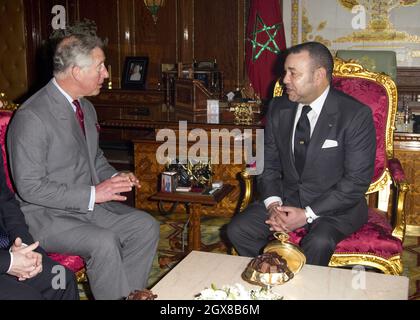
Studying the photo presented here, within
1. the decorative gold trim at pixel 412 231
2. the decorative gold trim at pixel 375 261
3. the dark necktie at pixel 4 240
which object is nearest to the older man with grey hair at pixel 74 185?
the dark necktie at pixel 4 240

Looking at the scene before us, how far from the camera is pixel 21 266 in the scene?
86.0 inches

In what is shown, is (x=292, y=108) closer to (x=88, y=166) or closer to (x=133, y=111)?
(x=88, y=166)

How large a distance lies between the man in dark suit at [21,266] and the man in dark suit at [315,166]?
0.98 m

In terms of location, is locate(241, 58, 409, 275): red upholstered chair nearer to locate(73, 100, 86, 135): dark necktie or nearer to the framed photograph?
locate(73, 100, 86, 135): dark necktie

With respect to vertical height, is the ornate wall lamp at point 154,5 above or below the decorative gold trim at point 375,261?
above

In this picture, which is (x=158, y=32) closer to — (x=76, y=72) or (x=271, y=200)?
(x=76, y=72)

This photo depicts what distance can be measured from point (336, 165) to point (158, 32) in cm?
494

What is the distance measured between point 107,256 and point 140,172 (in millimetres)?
1979

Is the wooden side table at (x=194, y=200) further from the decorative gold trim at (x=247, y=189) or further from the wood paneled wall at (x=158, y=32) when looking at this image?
the wood paneled wall at (x=158, y=32)

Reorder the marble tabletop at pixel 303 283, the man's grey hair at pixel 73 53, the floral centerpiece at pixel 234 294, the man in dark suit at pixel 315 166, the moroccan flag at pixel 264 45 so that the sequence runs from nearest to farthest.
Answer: the floral centerpiece at pixel 234 294 < the marble tabletop at pixel 303 283 < the man's grey hair at pixel 73 53 < the man in dark suit at pixel 315 166 < the moroccan flag at pixel 264 45

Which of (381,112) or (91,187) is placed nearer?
(91,187)

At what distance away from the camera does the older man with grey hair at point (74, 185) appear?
255cm

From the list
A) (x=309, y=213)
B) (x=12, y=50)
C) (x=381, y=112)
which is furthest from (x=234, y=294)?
(x=12, y=50)

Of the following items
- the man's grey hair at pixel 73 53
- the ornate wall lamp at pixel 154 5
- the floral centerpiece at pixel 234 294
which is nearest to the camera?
the floral centerpiece at pixel 234 294
